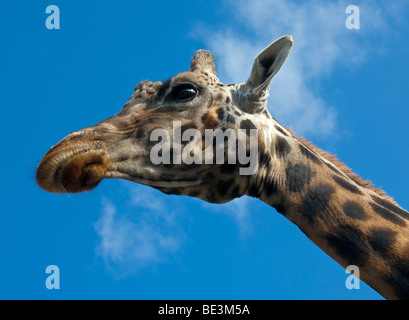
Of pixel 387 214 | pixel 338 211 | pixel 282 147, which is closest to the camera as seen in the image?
pixel 338 211

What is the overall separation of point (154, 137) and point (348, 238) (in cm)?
289

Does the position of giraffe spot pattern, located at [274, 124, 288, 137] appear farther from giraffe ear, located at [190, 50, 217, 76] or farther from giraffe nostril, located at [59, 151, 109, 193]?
giraffe nostril, located at [59, 151, 109, 193]

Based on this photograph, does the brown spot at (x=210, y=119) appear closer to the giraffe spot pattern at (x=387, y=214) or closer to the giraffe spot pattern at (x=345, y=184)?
the giraffe spot pattern at (x=345, y=184)

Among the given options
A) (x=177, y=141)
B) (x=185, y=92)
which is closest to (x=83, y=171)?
(x=177, y=141)

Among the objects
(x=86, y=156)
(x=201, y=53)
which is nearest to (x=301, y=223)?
(x=86, y=156)

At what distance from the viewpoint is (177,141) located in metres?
6.46

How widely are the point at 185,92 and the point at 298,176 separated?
200cm

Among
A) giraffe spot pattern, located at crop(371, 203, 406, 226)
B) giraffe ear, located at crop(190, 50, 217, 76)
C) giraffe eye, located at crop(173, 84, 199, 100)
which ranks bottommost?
giraffe spot pattern, located at crop(371, 203, 406, 226)

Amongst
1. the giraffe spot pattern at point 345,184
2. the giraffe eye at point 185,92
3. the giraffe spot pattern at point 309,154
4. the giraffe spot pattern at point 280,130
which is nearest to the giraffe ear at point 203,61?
the giraffe eye at point 185,92

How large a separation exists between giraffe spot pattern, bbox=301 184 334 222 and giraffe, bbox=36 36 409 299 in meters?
0.01

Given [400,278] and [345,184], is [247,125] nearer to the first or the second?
[345,184]

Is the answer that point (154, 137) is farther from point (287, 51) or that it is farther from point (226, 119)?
point (287, 51)

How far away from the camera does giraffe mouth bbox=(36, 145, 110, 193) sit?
603 cm

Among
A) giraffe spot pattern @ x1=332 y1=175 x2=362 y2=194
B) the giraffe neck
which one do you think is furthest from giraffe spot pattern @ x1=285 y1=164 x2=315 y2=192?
giraffe spot pattern @ x1=332 y1=175 x2=362 y2=194
